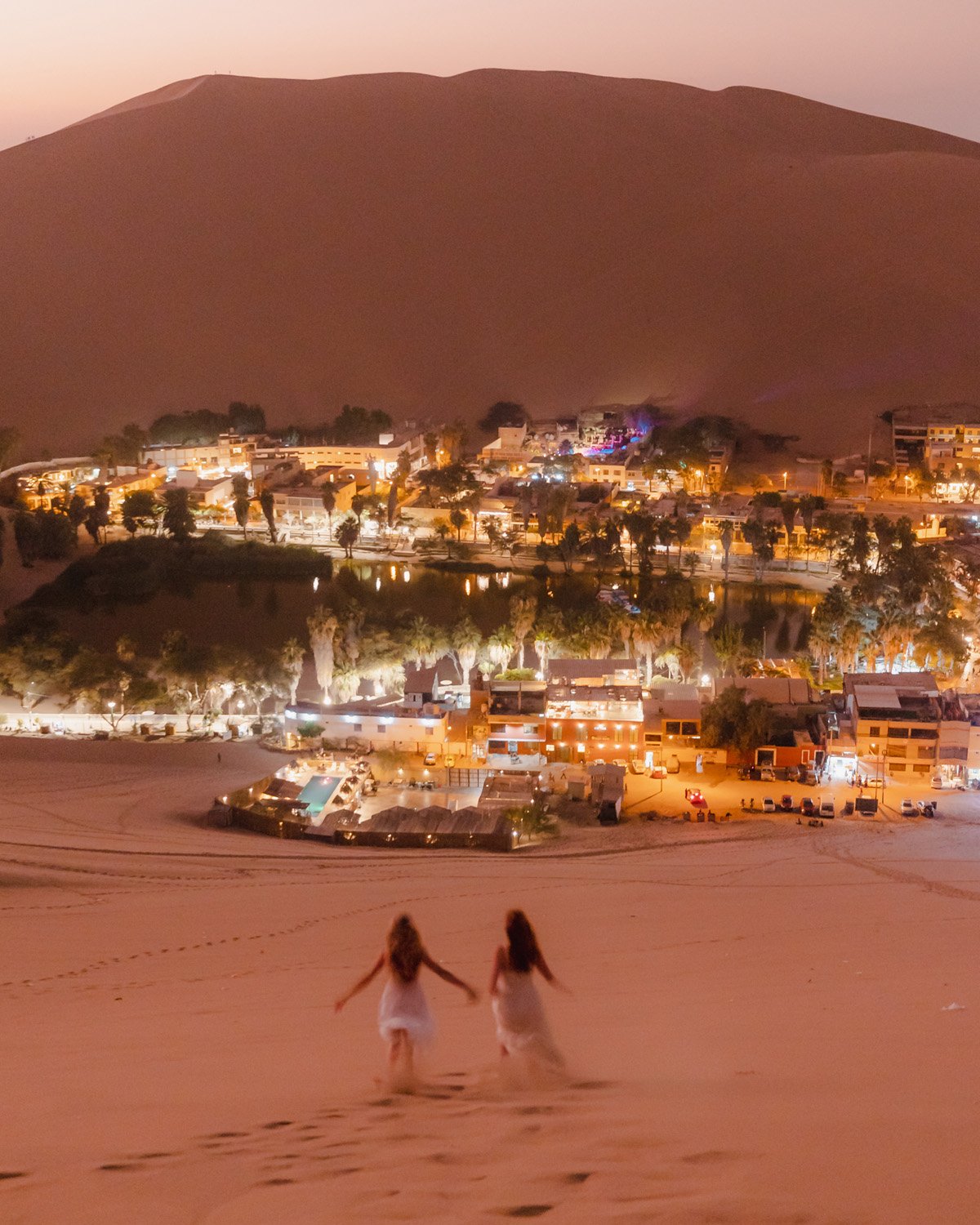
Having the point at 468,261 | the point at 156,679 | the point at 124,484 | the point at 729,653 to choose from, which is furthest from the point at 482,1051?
the point at 468,261

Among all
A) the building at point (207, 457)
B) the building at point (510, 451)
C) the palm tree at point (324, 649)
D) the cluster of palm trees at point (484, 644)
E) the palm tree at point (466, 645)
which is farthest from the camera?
the building at point (207, 457)

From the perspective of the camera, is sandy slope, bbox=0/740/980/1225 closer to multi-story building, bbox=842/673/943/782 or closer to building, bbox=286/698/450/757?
multi-story building, bbox=842/673/943/782

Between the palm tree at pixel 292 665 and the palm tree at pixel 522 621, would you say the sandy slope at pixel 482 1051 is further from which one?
the palm tree at pixel 522 621

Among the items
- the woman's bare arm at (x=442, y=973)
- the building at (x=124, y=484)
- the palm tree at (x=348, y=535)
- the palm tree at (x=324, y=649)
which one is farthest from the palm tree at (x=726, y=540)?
the woman's bare arm at (x=442, y=973)

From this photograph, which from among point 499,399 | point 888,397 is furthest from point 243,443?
point 888,397

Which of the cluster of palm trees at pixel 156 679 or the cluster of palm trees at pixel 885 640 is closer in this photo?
the cluster of palm trees at pixel 156 679

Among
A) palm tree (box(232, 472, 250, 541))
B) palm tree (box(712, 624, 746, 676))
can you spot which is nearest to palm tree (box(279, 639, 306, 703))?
palm tree (box(712, 624, 746, 676))
